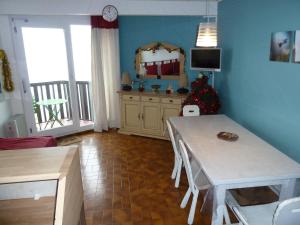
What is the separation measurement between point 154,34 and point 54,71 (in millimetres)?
2030

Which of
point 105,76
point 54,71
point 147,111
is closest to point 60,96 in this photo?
point 54,71

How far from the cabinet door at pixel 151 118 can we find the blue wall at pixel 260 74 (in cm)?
122

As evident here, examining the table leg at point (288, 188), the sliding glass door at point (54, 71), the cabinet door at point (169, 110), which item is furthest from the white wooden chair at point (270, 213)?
the sliding glass door at point (54, 71)

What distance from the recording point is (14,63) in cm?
392

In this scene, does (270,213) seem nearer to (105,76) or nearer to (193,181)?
(193,181)

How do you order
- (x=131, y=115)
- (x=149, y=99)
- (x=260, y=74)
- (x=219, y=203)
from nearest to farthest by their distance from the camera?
(x=219, y=203) → (x=260, y=74) → (x=149, y=99) → (x=131, y=115)

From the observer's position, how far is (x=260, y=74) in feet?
9.60

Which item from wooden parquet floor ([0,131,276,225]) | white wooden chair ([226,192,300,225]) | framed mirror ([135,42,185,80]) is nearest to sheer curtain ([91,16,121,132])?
framed mirror ([135,42,185,80])

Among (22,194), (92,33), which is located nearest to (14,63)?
(92,33)

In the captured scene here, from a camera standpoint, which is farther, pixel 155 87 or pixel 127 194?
pixel 155 87

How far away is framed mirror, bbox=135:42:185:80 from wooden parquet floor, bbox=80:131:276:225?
1376 mm

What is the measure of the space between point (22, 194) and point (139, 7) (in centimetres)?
353

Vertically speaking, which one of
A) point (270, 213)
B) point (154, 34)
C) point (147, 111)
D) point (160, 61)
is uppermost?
point (154, 34)

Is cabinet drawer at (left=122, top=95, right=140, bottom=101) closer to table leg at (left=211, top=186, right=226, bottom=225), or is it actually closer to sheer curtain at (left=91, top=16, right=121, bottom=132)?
sheer curtain at (left=91, top=16, right=121, bottom=132)
